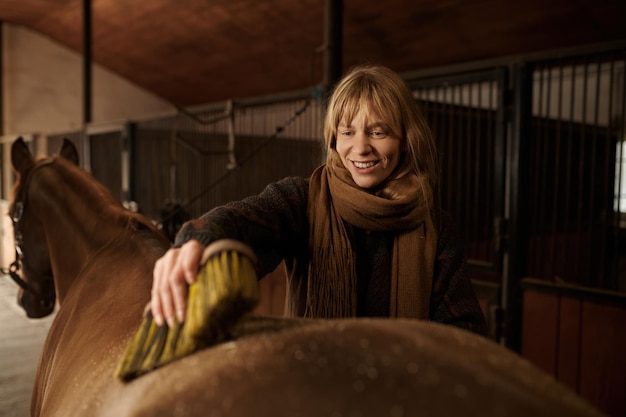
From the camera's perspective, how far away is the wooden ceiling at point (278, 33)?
17.4 ft

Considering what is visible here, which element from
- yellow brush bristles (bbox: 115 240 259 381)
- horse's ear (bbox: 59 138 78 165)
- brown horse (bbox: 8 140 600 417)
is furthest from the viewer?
horse's ear (bbox: 59 138 78 165)

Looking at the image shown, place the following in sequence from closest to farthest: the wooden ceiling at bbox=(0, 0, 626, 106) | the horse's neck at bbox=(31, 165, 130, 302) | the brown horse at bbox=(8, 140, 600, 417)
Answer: the brown horse at bbox=(8, 140, 600, 417) < the horse's neck at bbox=(31, 165, 130, 302) < the wooden ceiling at bbox=(0, 0, 626, 106)

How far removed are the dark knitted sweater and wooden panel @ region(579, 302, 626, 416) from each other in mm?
1133

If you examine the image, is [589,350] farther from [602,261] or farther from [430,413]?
[430,413]

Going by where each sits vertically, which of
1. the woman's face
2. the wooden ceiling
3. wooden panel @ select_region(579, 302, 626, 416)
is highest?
the wooden ceiling

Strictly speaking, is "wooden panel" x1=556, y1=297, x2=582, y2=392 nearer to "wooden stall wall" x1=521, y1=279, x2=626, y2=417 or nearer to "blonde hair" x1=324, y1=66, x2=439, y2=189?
"wooden stall wall" x1=521, y1=279, x2=626, y2=417

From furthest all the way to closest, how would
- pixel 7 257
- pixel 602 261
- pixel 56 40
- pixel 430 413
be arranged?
pixel 56 40 < pixel 7 257 < pixel 602 261 < pixel 430 413

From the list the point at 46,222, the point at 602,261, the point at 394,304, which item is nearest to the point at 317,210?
the point at 394,304

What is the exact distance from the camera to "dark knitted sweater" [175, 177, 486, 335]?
3.15 ft

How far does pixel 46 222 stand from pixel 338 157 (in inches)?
45.6

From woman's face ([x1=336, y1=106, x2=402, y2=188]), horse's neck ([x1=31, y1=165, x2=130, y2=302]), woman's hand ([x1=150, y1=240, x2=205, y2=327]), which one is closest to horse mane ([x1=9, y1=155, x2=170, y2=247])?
horse's neck ([x1=31, y1=165, x2=130, y2=302])

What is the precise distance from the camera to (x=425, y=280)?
0.97 m

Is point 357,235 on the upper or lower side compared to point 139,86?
lower

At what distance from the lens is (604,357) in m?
1.85
